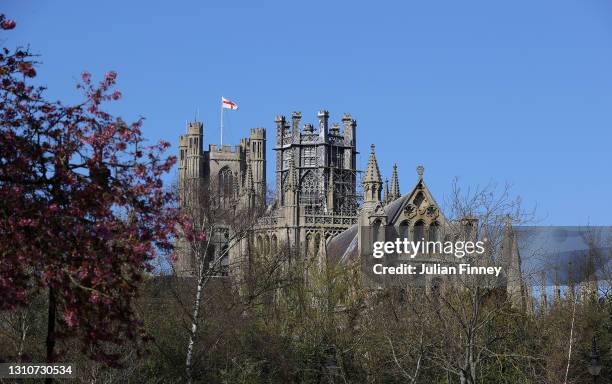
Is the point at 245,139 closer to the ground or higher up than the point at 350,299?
higher up

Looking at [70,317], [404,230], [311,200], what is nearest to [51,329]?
[70,317]

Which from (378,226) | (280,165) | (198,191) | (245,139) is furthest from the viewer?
(245,139)

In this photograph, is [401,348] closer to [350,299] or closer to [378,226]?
[350,299]

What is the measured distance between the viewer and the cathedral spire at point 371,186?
231 feet

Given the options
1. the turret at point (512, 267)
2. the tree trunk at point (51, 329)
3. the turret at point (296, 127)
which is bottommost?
the tree trunk at point (51, 329)

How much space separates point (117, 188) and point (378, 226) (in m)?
49.9

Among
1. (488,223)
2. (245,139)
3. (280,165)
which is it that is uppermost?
(245,139)

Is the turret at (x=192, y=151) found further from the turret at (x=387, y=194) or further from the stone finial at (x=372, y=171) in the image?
the stone finial at (x=372, y=171)

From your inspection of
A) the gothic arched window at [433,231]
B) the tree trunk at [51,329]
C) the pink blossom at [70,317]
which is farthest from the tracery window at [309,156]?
the pink blossom at [70,317]

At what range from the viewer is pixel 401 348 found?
45469 mm

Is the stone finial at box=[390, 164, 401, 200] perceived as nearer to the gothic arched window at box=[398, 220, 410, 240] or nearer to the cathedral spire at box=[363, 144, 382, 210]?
the cathedral spire at box=[363, 144, 382, 210]

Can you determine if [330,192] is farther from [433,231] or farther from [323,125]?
[433,231]

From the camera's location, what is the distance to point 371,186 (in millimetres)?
72000

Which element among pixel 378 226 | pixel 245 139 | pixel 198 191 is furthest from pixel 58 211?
pixel 245 139
